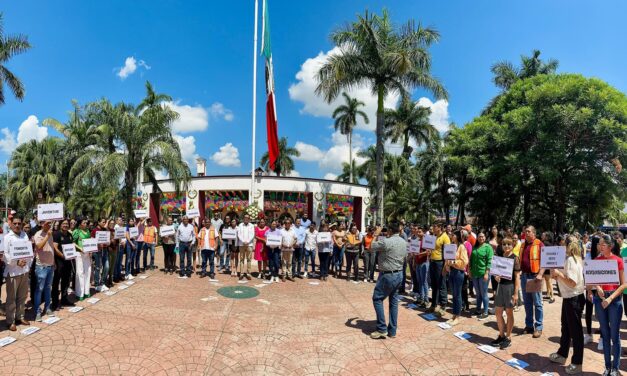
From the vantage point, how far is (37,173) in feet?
86.5

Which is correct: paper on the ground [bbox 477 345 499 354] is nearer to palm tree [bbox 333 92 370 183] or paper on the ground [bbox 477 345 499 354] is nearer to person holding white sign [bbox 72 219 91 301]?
person holding white sign [bbox 72 219 91 301]

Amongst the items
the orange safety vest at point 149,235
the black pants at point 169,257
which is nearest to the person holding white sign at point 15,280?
the orange safety vest at point 149,235

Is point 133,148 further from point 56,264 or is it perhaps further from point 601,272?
point 601,272

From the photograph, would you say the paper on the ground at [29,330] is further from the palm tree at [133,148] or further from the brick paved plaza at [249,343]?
the palm tree at [133,148]

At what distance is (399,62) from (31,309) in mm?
15475

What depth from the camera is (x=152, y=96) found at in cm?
2055

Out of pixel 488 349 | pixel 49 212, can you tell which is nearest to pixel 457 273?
pixel 488 349

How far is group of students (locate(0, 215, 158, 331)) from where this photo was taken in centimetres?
583

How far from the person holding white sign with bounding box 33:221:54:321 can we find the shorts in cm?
844

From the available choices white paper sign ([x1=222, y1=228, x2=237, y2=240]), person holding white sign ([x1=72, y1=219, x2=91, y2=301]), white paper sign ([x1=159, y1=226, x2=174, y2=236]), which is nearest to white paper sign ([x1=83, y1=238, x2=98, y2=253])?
person holding white sign ([x1=72, y1=219, x2=91, y2=301])

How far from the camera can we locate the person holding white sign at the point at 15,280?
18.8ft

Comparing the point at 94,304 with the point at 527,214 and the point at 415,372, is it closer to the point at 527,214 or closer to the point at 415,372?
the point at 415,372

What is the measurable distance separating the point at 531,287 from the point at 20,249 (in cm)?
905

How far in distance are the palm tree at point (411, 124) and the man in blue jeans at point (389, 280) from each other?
2652 cm
